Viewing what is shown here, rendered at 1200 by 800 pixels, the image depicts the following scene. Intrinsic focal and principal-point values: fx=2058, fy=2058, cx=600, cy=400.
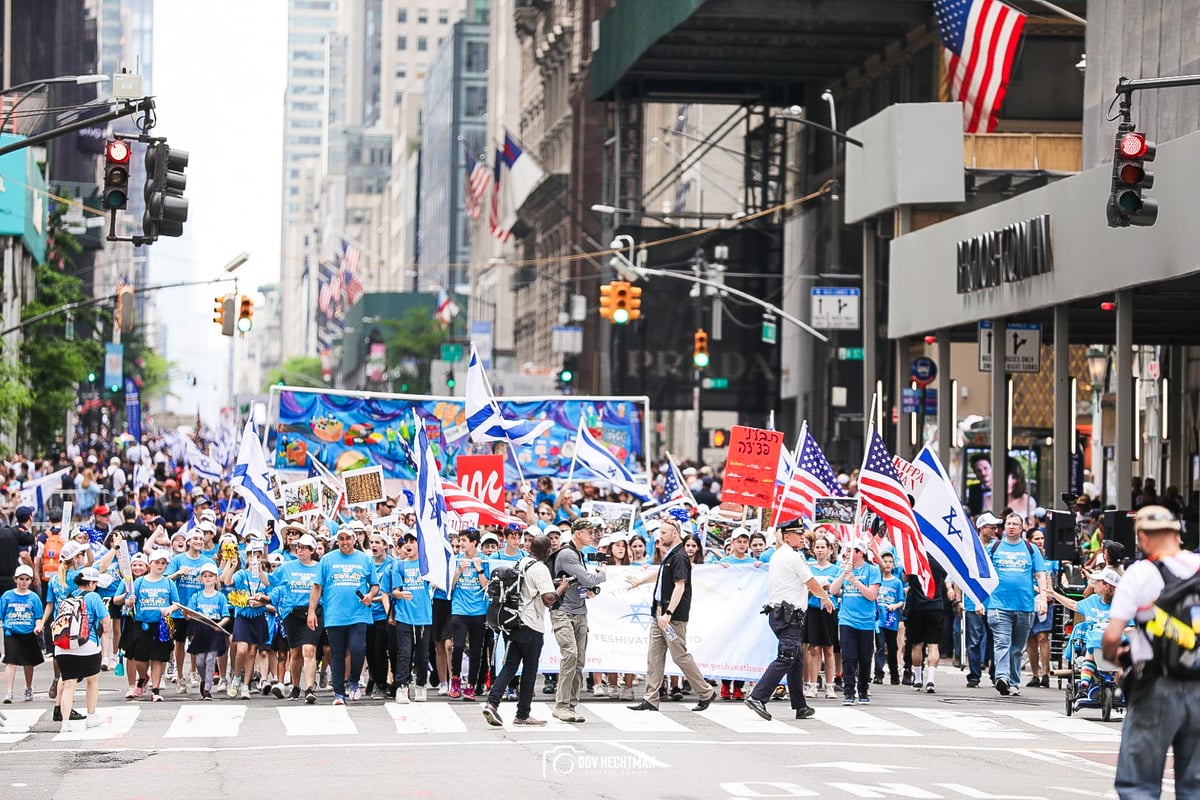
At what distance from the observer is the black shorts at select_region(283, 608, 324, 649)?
789 inches

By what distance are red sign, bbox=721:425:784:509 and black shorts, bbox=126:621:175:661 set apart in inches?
285

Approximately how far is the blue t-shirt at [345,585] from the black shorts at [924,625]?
5953mm

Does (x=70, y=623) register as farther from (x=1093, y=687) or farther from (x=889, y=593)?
(x=1093, y=687)

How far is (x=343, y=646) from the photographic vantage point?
19.7 m

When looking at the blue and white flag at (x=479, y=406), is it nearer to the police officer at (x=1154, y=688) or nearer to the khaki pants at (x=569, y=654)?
the khaki pants at (x=569, y=654)

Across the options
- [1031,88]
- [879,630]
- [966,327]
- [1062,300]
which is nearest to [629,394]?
[1031,88]

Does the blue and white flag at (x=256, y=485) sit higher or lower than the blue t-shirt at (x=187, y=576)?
higher

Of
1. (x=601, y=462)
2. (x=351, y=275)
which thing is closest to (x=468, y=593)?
(x=601, y=462)

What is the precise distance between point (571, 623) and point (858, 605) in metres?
3.59

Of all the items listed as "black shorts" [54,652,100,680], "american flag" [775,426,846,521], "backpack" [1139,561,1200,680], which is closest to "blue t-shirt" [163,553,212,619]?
"black shorts" [54,652,100,680]

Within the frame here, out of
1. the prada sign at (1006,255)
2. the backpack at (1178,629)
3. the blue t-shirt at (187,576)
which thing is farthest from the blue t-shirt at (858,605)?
the backpack at (1178,629)

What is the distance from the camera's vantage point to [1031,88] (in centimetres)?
4369

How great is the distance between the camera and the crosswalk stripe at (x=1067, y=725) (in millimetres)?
17250

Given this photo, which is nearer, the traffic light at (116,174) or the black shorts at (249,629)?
the black shorts at (249,629)
